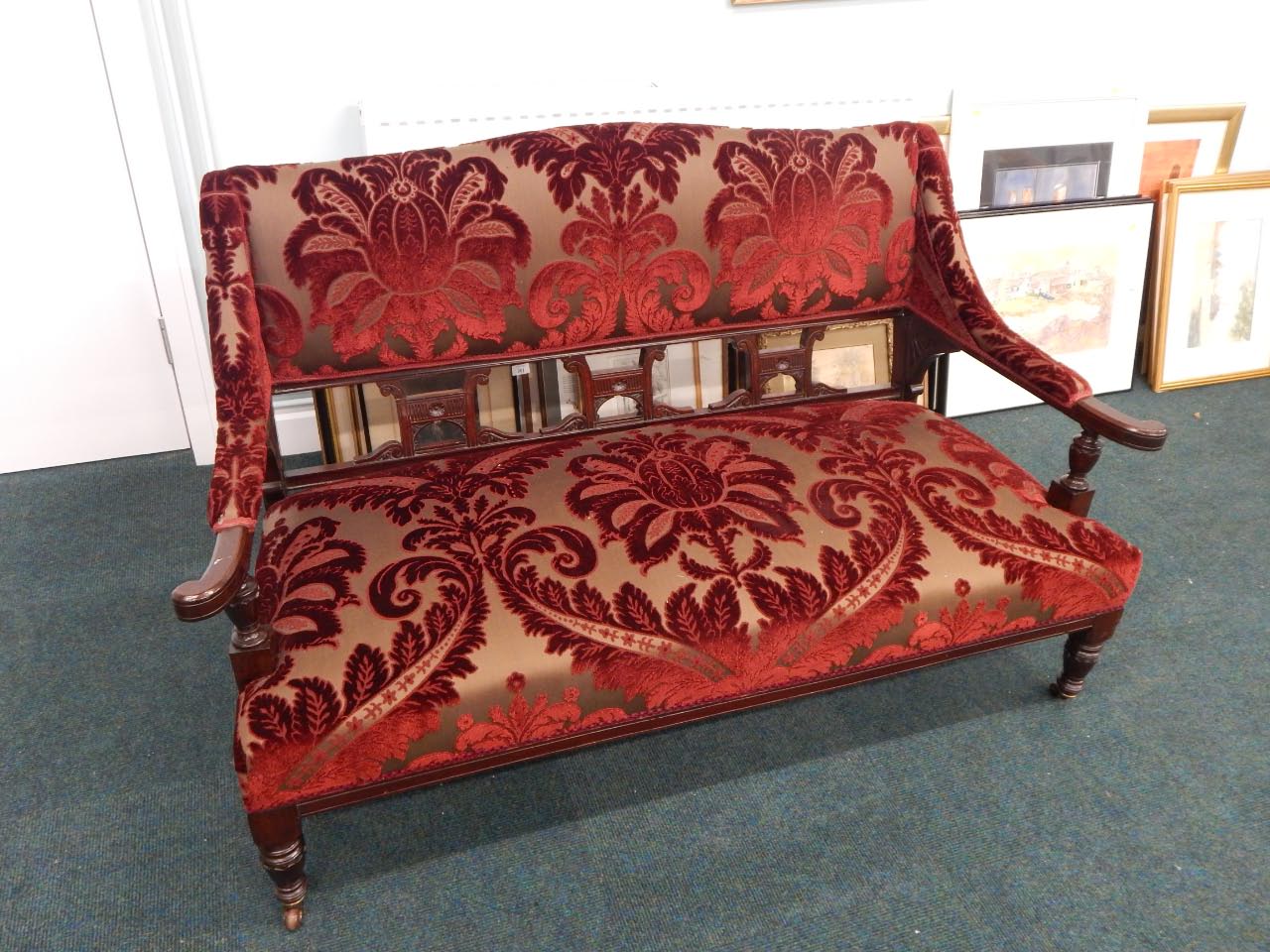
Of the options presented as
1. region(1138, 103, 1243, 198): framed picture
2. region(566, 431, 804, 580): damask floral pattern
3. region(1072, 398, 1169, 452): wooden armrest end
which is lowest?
region(566, 431, 804, 580): damask floral pattern

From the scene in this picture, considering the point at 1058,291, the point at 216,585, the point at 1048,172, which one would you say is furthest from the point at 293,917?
the point at 1048,172

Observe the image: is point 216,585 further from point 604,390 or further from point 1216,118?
point 1216,118

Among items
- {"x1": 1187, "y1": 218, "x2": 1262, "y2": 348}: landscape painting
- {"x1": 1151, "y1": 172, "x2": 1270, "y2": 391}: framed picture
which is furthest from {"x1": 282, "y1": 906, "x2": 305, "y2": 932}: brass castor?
{"x1": 1187, "y1": 218, "x2": 1262, "y2": 348}: landscape painting

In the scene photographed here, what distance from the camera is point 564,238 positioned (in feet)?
5.71

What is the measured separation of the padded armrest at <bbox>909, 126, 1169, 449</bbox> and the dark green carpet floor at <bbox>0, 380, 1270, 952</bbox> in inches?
24.7

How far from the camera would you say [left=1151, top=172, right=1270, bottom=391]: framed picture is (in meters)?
3.01

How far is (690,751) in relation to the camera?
5.82ft

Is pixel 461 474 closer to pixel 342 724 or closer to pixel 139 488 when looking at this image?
pixel 342 724

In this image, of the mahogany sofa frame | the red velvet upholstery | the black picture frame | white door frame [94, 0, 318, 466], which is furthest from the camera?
the black picture frame

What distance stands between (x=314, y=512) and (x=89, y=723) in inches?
28.5

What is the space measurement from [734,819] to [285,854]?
0.73 meters

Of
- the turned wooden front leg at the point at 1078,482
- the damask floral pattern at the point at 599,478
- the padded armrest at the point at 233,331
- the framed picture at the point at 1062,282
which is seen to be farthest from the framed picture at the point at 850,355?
the padded armrest at the point at 233,331

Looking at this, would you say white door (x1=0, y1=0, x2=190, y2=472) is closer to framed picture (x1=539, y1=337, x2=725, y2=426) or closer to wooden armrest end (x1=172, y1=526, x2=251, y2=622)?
framed picture (x1=539, y1=337, x2=725, y2=426)

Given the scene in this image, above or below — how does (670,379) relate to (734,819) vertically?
above
